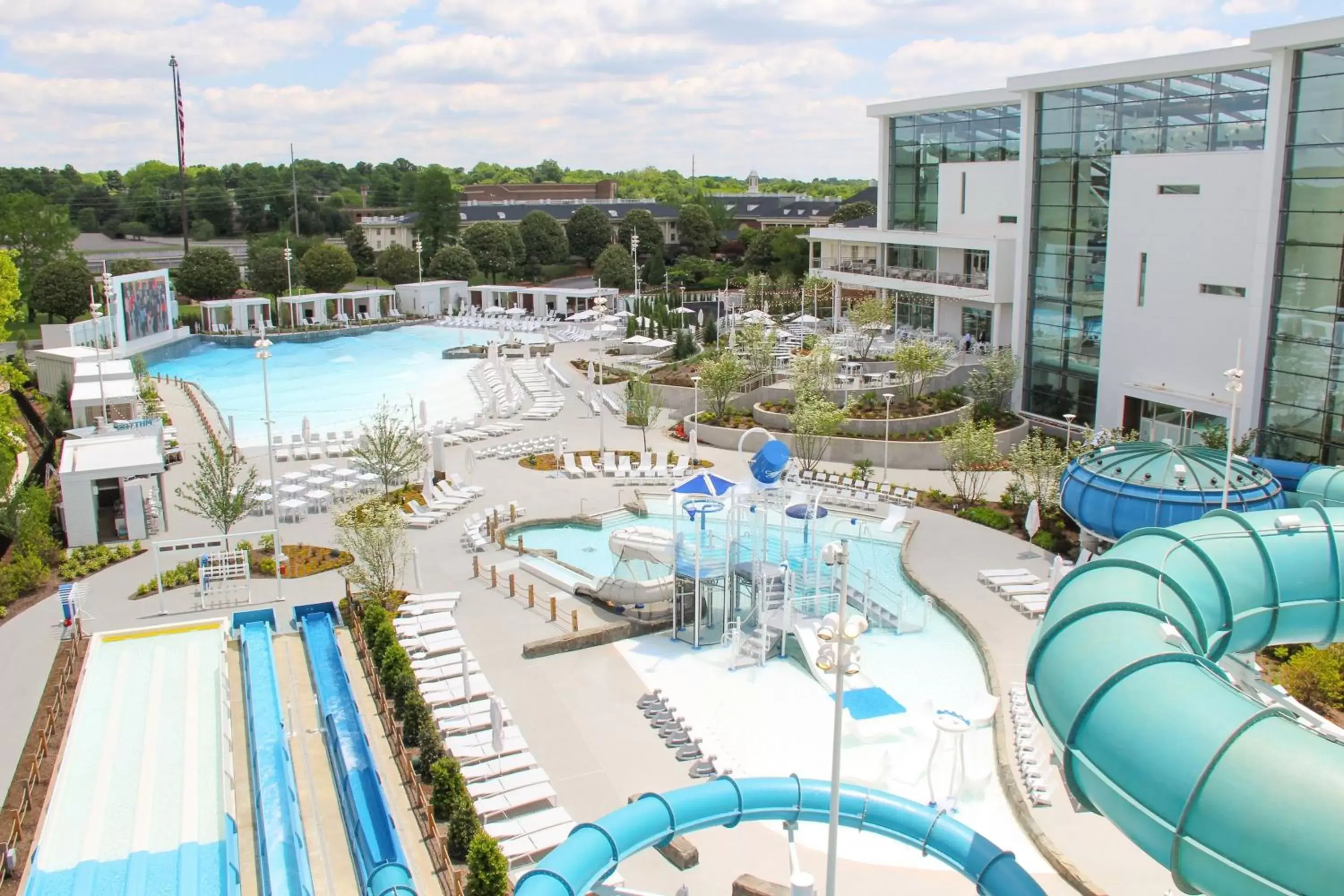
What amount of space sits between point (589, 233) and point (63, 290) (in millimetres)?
36179

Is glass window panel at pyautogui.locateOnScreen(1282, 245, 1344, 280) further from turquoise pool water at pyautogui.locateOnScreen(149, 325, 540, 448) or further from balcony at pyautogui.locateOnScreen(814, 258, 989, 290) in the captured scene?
turquoise pool water at pyautogui.locateOnScreen(149, 325, 540, 448)

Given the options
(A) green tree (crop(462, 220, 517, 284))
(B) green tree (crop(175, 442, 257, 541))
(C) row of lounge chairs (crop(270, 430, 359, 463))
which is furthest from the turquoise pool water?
(A) green tree (crop(462, 220, 517, 284))

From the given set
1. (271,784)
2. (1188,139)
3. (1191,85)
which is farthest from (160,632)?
(1191,85)

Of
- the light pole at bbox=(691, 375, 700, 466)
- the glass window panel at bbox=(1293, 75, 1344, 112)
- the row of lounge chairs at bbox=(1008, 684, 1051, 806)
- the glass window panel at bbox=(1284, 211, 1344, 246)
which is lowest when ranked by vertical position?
the row of lounge chairs at bbox=(1008, 684, 1051, 806)

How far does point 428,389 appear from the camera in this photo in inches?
1889

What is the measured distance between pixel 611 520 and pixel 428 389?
77.4 feet

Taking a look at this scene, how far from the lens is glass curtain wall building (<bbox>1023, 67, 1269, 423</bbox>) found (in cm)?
3044

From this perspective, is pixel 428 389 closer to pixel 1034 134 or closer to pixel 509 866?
pixel 1034 134

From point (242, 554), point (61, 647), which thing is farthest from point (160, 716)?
point (242, 554)

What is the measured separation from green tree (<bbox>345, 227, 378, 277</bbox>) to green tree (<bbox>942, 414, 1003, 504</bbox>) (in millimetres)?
56761

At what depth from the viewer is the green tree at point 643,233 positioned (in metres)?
79.8

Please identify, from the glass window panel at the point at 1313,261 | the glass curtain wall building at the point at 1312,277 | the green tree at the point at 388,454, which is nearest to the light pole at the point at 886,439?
the glass curtain wall building at the point at 1312,277

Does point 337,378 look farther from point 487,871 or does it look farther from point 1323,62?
point 487,871

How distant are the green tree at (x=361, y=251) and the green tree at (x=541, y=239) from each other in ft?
33.7
